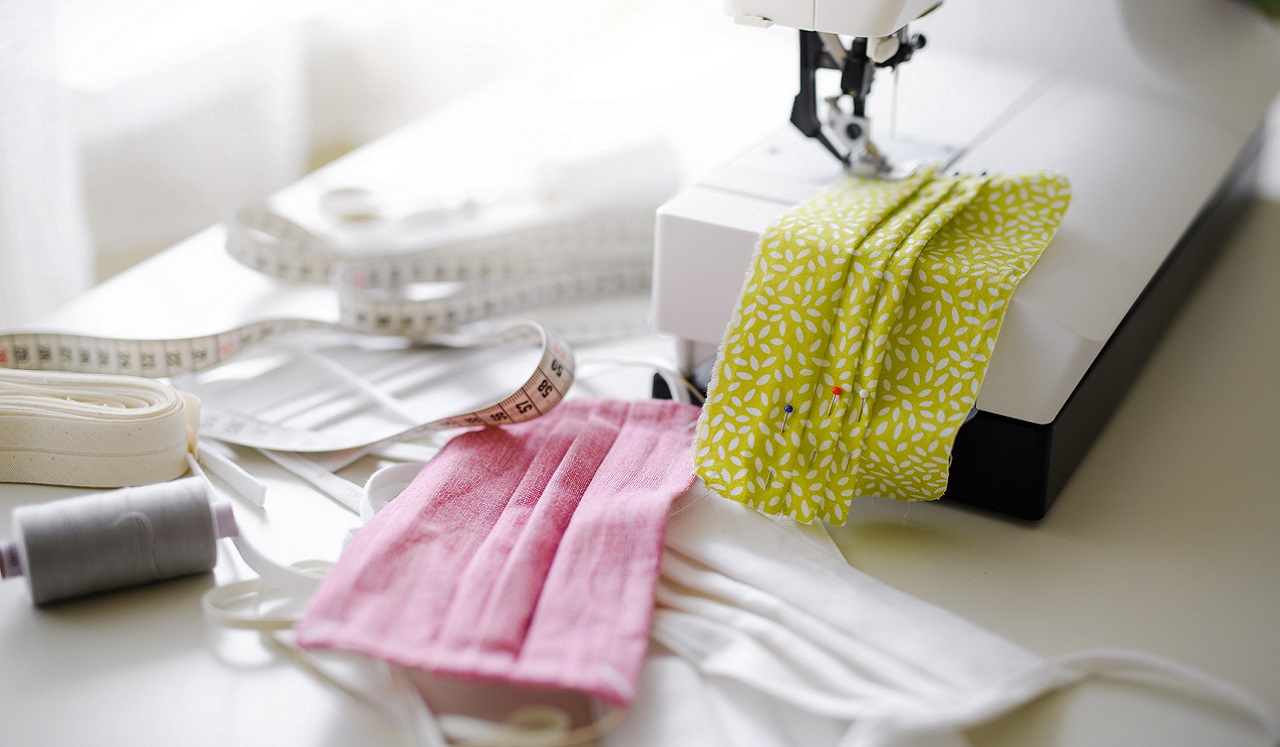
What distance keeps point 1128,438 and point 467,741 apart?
2.34 feet

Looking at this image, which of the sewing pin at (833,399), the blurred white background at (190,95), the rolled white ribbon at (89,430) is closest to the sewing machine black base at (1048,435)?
the sewing pin at (833,399)

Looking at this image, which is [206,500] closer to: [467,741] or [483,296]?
[467,741]

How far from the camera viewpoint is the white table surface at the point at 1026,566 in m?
0.79

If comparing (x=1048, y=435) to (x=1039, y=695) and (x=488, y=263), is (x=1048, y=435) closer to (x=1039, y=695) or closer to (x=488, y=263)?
(x=1039, y=695)

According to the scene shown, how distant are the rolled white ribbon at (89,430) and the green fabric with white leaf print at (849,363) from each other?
1.52 ft

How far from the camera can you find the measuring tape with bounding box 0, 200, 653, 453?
1149mm

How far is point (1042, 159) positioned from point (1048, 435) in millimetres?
368

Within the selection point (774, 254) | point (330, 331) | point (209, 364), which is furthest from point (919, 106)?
point (209, 364)

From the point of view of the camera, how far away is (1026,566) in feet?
3.14

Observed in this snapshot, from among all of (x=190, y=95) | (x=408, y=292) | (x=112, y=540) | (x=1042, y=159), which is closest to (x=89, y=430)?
(x=112, y=540)

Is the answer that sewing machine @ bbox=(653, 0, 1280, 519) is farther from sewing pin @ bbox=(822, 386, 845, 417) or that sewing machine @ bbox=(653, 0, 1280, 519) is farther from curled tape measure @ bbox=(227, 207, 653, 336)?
curled tape measure @ bbox=(227, 207, 653, 336)

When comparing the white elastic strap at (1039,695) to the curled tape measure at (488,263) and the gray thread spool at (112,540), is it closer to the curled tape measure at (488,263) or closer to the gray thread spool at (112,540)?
the gray thread spool at (112,540)

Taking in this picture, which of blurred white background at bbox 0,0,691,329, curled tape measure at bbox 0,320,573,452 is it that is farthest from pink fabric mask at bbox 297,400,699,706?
blurred white background at bbox 0,0,691,329

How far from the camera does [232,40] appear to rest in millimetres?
2219
